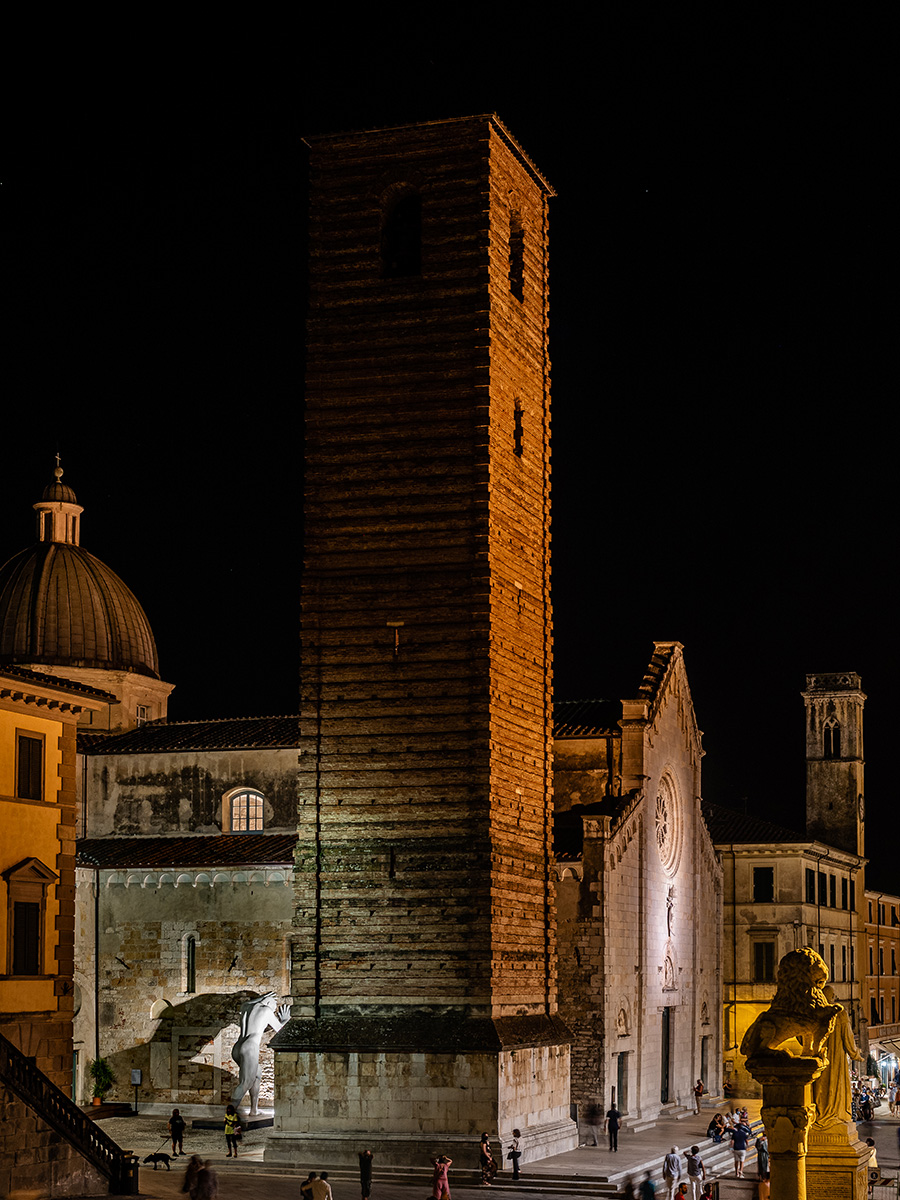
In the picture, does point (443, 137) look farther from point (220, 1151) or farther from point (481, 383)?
point (220, 1151)

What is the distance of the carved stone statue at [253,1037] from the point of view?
4194 cm

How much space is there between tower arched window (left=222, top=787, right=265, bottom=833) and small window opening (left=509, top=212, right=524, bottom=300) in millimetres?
17461

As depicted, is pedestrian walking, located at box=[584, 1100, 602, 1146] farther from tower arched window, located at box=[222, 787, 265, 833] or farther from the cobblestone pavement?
tower arched window, located at box=[222, 787, 265, 833]

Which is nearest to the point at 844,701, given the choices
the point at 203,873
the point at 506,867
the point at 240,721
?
the point at 240,721

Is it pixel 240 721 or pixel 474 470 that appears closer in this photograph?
pixel 474 470

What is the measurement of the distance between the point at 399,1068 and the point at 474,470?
39.6 ft

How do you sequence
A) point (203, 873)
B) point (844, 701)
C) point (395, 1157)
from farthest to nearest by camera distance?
point (844, 701) → point (203, 873) → point (395, 1157)

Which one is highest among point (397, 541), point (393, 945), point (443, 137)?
point (443, 137)

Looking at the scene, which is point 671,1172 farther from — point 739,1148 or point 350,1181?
point 350,1181

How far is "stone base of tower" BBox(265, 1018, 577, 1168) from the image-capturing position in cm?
3494

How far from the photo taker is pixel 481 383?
3747 centimetres

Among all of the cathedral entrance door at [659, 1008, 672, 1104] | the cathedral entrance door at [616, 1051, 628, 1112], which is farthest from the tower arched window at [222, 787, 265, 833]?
the cathedral entrance door at [659, 1008, 672, 1104]

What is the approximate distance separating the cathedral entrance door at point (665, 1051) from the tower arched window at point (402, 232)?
23465 mm

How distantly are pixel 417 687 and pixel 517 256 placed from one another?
10415 millimetres
